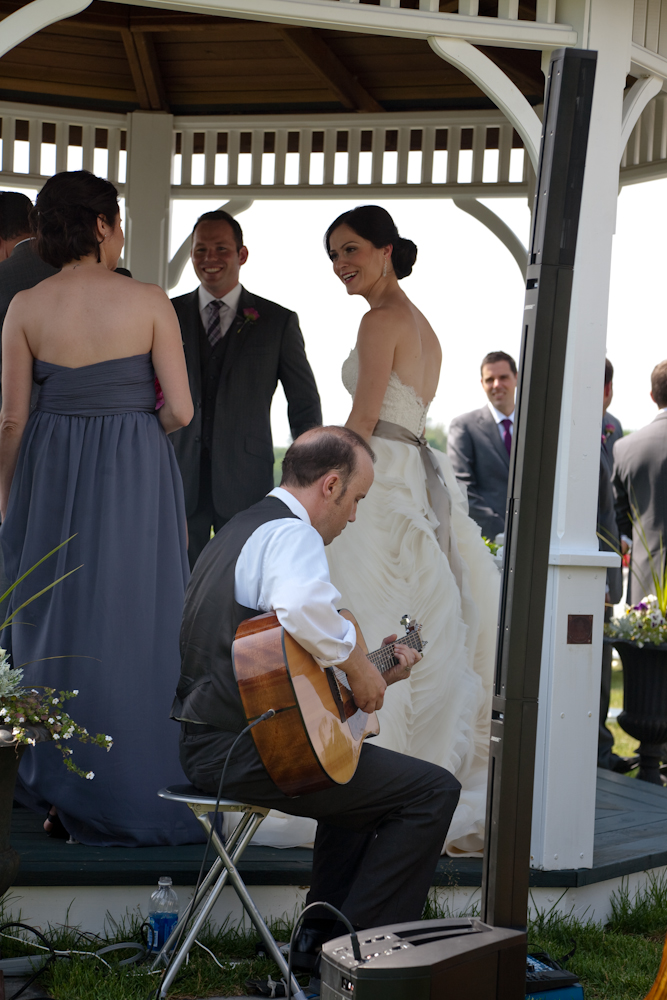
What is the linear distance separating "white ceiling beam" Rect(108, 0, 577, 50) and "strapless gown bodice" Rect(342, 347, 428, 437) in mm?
1235

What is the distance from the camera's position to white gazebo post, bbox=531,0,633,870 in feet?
12.0

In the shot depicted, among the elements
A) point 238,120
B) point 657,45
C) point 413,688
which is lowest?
point 413,688

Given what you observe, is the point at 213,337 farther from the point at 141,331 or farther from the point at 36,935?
the point at 36,935

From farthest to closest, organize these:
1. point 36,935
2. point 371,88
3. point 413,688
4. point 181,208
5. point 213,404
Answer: point 181,208 → point 371,88 → point 213,404 → point 413,688 → point 36,935

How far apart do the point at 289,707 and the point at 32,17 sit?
2164 mm

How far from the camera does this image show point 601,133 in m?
3.66

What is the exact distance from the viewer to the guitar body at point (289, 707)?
2.66 meters

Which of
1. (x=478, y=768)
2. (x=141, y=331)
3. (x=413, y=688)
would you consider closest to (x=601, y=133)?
(x=141, y=331)

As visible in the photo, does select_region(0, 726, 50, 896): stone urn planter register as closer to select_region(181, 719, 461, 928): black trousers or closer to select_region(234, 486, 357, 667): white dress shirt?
select_region(181, 719, 461, 928): black trousers

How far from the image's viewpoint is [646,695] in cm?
567

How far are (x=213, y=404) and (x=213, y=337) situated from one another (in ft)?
1.12

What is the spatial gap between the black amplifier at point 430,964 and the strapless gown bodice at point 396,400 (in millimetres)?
2318

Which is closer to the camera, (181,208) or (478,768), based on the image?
(478,768)

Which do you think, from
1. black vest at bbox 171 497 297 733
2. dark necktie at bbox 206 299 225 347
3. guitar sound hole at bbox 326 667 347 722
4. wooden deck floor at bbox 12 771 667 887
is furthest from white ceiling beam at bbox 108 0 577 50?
wooden deck floor at bbox 12 771 667 887
